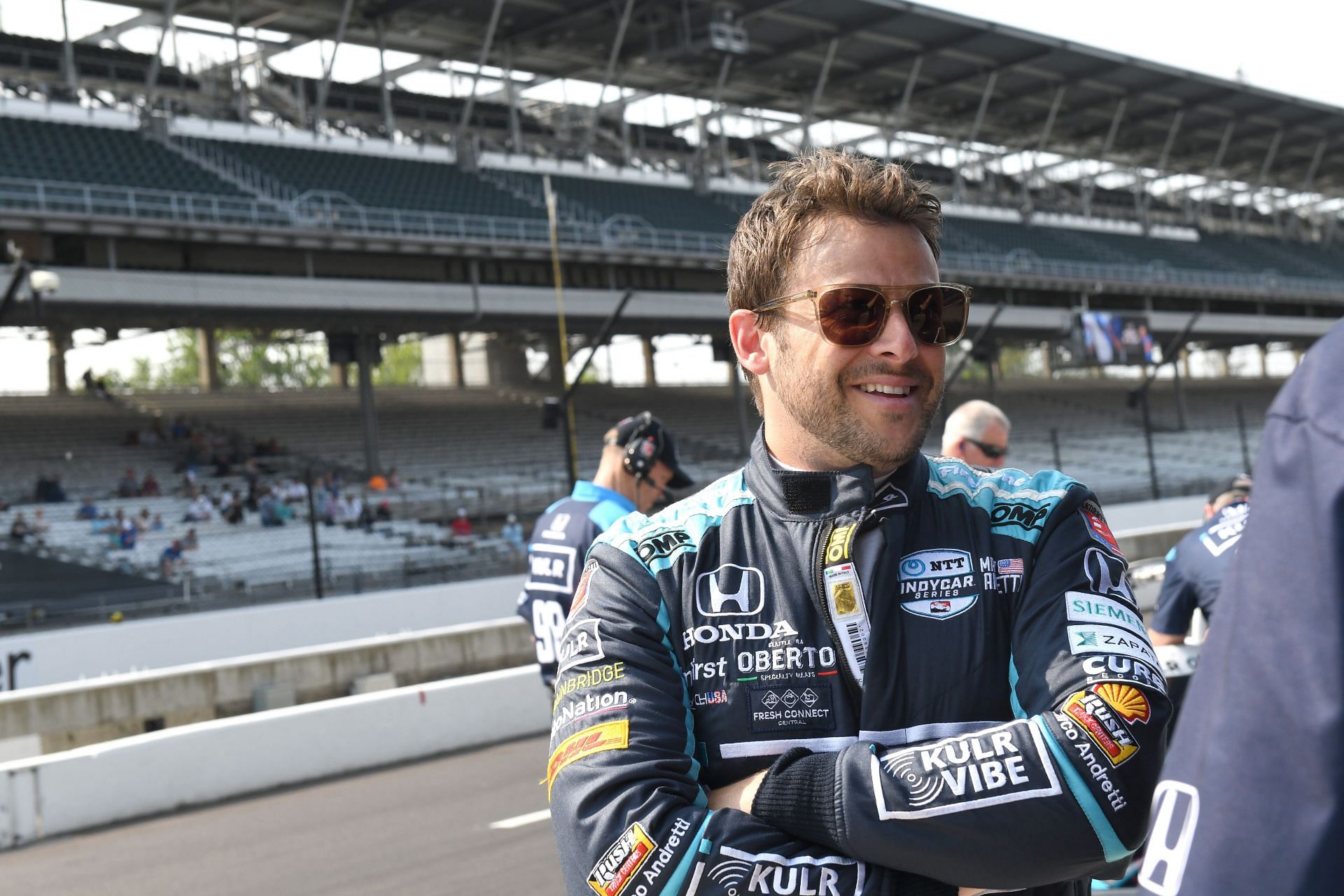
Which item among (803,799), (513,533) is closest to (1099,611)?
(803,799)

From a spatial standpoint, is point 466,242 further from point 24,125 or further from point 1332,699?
point 1332,699

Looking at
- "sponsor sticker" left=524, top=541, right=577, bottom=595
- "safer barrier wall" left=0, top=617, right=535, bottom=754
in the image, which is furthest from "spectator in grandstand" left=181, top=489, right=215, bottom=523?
"sponsor sticker" left=524, top=541, right=577, bottom=595

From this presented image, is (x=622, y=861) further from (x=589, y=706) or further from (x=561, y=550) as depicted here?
(x=561, y=550)

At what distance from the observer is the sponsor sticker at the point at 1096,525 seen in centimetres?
207

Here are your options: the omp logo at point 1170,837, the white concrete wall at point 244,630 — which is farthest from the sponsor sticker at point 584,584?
the white concrete wall at point 244,630

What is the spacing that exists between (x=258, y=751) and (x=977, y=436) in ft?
19.1

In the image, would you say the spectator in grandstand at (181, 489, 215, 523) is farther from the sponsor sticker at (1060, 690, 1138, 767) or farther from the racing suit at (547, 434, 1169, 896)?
the sponsor sticker at (1060, 690, 1138, 767)

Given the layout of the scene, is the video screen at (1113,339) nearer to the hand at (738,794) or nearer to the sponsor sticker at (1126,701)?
the sponsor sticker at (1126,701)

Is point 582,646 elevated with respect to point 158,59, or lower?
lower

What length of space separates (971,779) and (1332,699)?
0.99 metres

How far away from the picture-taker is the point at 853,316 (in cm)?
207

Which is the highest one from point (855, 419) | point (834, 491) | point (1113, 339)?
point (1113, 339)

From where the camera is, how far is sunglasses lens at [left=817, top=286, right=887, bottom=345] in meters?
2.07

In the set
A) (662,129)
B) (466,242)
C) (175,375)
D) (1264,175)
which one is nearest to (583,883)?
(466,242)
